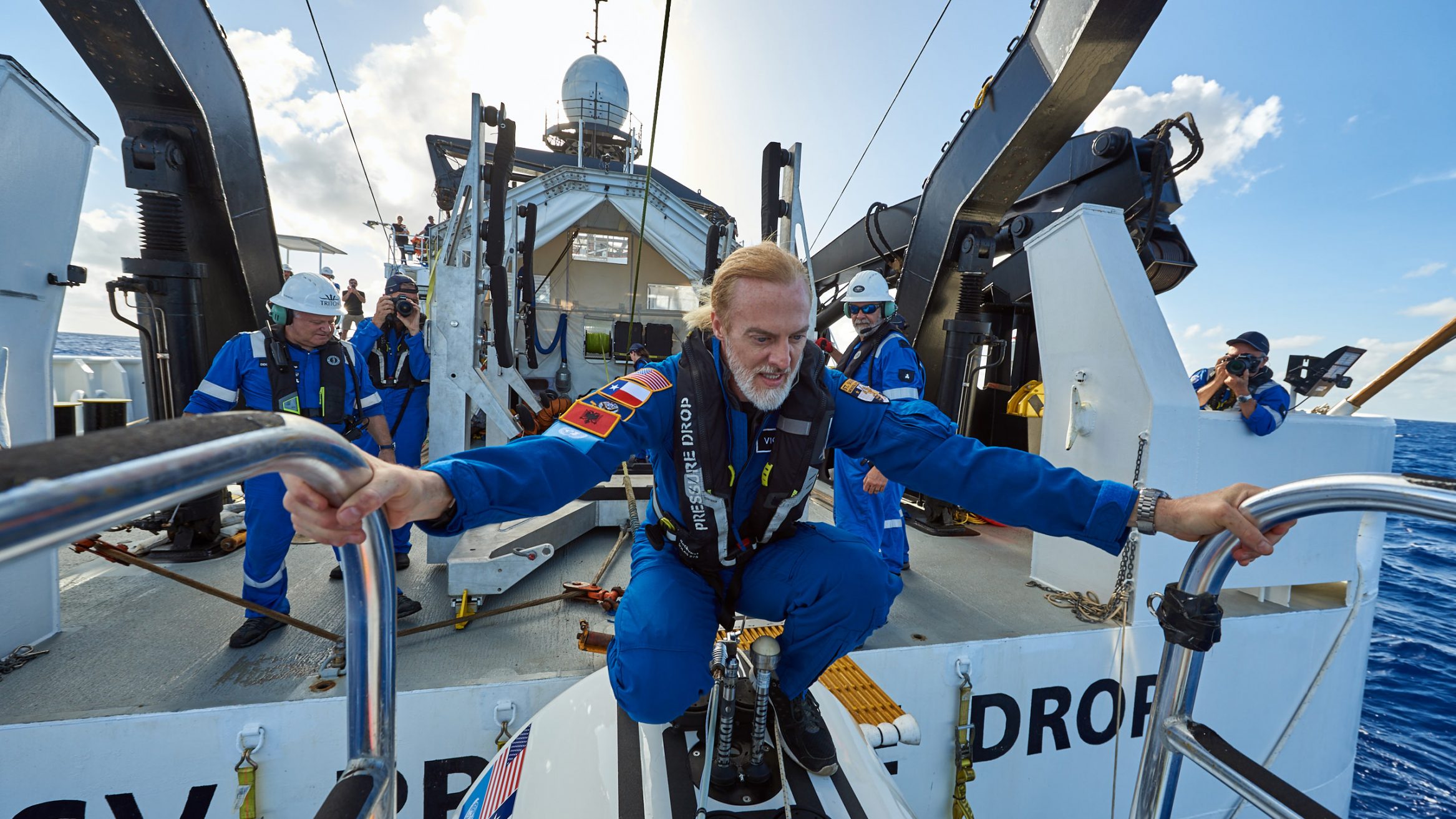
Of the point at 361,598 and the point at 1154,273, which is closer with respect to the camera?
the point at 361,598

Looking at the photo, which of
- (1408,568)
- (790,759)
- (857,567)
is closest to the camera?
(790,759)

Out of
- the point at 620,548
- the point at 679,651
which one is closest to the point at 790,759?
the point at 679,651

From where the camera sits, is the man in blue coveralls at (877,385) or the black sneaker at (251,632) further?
the man in blue coveralls at (877,385)

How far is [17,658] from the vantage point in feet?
7.13

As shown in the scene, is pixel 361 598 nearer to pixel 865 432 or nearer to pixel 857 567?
pixel 857 567

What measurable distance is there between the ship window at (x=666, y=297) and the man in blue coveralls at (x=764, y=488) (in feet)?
23.4

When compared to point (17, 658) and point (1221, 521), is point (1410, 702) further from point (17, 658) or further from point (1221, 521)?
point (17, 658)

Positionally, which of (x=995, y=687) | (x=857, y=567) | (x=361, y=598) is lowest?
(x=995, y=687)


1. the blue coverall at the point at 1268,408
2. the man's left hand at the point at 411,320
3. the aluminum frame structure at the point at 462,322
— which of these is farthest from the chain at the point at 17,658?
the blue coverall at the point at 1268,408

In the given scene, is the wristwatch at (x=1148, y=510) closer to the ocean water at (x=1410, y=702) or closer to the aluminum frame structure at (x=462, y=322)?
the ocean water at (x=1410, y=702)

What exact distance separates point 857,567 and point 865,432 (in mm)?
353

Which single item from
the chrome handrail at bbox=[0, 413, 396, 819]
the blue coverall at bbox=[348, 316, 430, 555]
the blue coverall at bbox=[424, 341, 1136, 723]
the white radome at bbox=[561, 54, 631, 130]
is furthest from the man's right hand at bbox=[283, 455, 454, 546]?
the white radome at bbox=[561, 54, 631, 130]

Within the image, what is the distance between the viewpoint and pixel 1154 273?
4.78m

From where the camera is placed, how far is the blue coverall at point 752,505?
131cm
